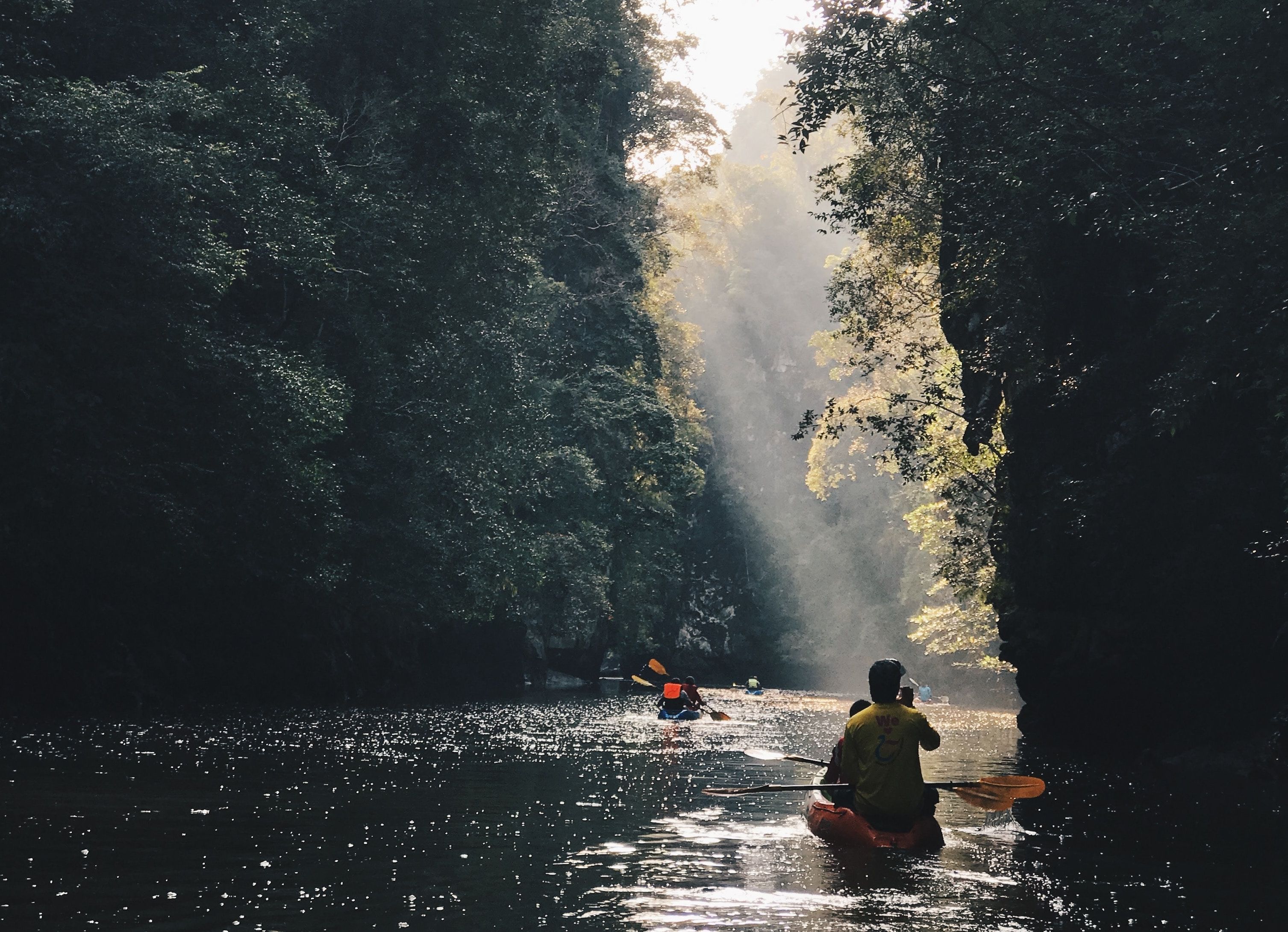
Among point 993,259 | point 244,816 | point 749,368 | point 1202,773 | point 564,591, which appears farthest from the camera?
point 749,368

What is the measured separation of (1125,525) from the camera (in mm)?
21141

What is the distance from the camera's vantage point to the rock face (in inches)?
770

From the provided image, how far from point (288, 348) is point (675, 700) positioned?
37.4 feet

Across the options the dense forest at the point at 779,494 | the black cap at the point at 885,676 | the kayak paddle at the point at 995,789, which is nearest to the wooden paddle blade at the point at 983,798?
the kayak paddle at the point at 995,789

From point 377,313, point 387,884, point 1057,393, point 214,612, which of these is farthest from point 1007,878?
point 377,313

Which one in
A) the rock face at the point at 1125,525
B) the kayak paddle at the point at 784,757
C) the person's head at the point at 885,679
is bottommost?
the kayak paddle at the point at 784,757

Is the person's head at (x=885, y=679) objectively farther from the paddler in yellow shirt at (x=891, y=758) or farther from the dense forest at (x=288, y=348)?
the dense forest at (x=288, y=348)

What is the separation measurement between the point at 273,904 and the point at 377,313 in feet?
78.8

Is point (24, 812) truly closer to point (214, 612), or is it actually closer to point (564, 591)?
point (214, 612)

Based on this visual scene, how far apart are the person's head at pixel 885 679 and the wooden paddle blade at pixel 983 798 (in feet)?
6.41

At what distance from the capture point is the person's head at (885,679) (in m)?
10.1

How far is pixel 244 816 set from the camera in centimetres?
1062

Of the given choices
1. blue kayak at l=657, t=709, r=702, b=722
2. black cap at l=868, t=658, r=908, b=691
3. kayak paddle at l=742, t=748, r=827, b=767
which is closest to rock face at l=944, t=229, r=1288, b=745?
blue kayak at l=657, t=709, r=702, b=722

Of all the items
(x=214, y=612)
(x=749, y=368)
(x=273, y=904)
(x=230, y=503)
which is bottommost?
(x=273, y=904)
